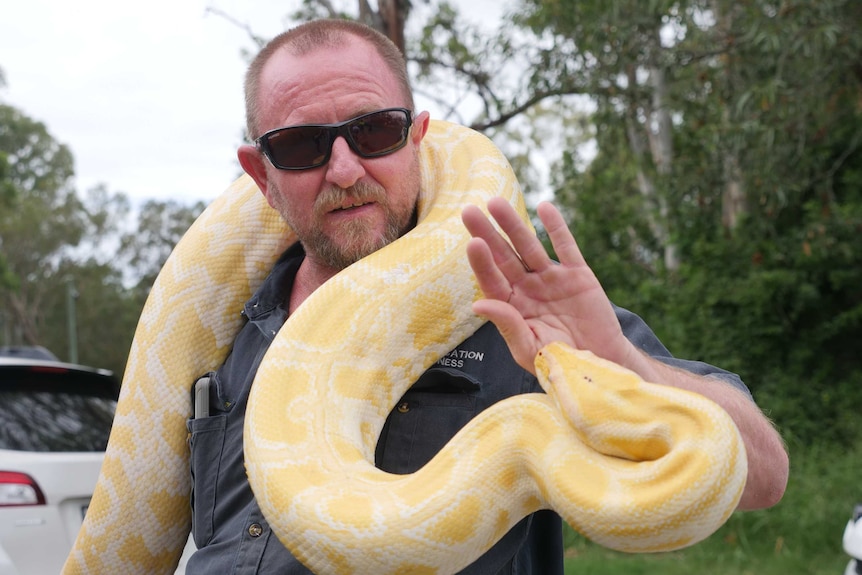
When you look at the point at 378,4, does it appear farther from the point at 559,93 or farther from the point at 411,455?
the point at 411,455

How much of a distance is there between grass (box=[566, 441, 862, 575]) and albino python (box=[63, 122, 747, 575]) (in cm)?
497

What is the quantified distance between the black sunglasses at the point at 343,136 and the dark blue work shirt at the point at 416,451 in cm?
66

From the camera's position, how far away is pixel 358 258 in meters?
A: 2.68

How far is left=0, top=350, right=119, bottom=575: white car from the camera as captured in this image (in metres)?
4.67

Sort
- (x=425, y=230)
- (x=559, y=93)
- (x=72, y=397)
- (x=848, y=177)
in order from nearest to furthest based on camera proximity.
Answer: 1. (x=425, y=230)
2. (x=72, y=397)
3. (x=559, y=93)
4. (x=848, y=177)

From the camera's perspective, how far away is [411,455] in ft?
7.78

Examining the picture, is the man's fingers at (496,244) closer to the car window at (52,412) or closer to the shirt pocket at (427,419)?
the shirt pocket at (427,419)

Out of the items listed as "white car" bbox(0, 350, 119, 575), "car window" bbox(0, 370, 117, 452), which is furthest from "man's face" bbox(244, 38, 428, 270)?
"car window" bbox(0, 370, 117, 452)

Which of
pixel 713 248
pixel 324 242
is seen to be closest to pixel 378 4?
pixel 324 242

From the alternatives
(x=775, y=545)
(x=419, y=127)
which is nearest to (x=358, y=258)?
(x=419, y=127)

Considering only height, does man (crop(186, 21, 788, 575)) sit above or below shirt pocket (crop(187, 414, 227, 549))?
above

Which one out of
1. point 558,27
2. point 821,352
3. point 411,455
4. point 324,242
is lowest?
point 821,352

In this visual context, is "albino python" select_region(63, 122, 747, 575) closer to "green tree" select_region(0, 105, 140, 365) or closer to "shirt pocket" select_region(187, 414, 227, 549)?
"shirt pocket" select_region(187, 414, 227, 549)

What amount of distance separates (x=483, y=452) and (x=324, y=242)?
106cm
